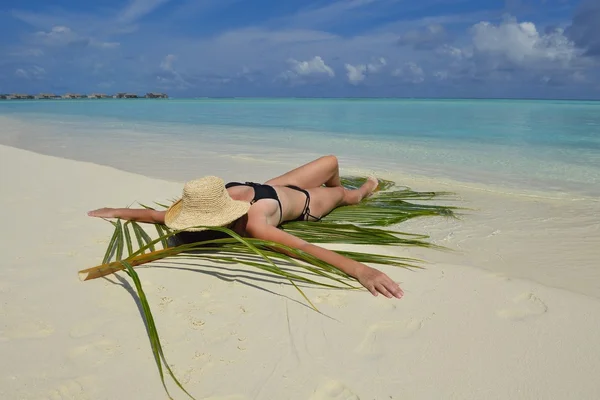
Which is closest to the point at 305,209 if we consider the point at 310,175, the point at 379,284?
the point at 310,175

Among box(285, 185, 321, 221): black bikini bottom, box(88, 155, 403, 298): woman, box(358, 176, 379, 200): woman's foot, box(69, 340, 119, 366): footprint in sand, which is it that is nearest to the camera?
box(69, 340, 119, 366): footprint in sand

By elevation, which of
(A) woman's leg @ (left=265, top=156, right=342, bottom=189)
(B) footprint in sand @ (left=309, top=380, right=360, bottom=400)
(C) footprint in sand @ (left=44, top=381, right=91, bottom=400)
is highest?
(A) woman's leg @ (left=265, top=156, right=342, bottom=189)

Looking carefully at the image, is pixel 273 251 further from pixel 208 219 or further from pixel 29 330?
pixel 29 330

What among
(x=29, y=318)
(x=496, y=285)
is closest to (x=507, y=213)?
(x=496, y=285)

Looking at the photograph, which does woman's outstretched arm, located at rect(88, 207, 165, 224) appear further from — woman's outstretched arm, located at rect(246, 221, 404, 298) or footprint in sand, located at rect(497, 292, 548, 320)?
footprint in sand, located at rect(497, 292, 548, 320)

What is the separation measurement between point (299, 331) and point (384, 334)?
1.14 feet

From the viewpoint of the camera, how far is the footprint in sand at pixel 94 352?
168 centimetres

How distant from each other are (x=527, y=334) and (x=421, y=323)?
1.36 feet

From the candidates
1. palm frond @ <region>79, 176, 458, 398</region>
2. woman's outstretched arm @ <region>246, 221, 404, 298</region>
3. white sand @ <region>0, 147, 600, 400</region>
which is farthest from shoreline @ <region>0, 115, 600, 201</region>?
woman's outstretched arm @ <region>246, 221, 404, 298</region>

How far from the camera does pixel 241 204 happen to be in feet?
8.70

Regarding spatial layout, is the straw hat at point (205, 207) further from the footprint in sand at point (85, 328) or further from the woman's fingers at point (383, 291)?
the woman's fingers at point (383, 291)

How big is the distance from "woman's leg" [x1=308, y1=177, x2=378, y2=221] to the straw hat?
102cm

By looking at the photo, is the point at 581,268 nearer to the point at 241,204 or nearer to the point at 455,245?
the point at 455,245

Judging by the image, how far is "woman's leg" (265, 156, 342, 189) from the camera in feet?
11.7
